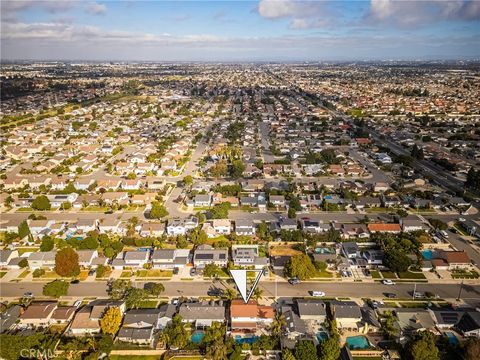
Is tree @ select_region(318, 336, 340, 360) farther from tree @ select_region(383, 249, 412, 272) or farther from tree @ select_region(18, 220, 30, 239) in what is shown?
tree @ select_region(18, 220, 30, 239)

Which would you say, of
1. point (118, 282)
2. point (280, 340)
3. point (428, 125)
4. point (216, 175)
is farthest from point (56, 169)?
point (428, 125)

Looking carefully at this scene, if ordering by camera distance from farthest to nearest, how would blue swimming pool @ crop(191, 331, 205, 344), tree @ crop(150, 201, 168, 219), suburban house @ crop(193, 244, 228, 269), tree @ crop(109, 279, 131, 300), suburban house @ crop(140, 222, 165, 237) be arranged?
1. tree @ crop(150, 201, 168, 219)
2. suburban house @ crop(140, 222, 165, 237)
3. suburban house @ crop(193, 244, 228, 269)
4. tree @ crop(109, 279, 131, 300)
5. blue swimming pool @ crop(191, 331, 205, 344)

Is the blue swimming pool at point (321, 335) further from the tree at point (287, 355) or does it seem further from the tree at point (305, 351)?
the tree at point (287, 355)

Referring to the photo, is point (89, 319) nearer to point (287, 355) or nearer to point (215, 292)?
point (215, 292)

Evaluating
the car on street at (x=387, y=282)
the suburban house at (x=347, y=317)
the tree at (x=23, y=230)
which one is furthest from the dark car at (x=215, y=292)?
the tree at (x=23, y=230)

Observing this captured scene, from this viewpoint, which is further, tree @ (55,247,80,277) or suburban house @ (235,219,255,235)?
suburban house @ (235,219,255,235)

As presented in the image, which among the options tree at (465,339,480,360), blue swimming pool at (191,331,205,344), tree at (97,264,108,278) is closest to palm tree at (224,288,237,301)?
blue swimming pool at (191,331,205,344)
